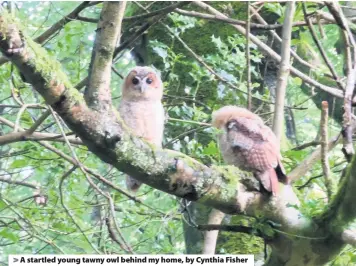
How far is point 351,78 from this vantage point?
241 centimetres

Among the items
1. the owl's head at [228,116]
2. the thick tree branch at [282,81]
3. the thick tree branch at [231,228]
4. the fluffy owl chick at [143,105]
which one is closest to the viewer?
the thick tree branch at [231,228]

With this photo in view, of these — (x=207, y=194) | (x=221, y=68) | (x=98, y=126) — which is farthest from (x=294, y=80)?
(x=98, y=126)

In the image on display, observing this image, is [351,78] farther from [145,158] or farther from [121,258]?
[121,258]

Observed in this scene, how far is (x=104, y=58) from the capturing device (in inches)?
70.7

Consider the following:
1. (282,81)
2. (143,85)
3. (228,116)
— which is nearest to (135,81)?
(143,85)

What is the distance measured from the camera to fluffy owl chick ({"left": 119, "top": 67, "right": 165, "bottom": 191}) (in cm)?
320

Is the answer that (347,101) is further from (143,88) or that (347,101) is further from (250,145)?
(143,88)

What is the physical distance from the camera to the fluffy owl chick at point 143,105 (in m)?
3.20

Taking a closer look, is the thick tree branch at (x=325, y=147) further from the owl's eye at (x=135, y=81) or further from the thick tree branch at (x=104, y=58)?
the owl's eye at (x=135, y=81)

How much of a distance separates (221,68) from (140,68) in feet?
1.59
